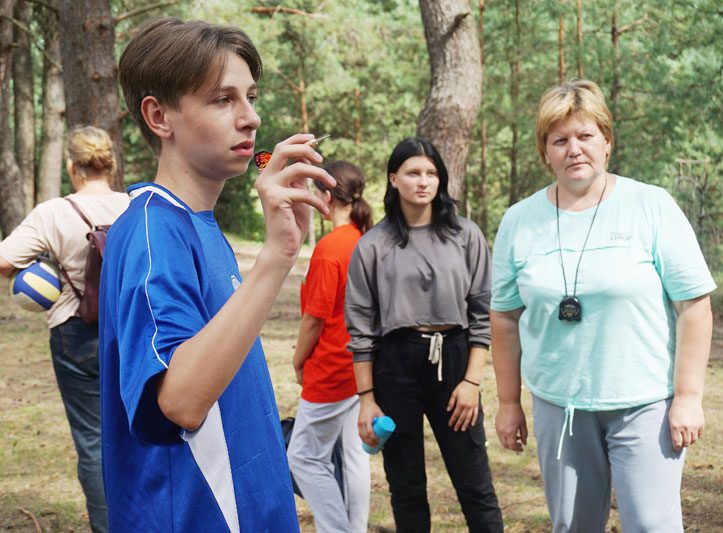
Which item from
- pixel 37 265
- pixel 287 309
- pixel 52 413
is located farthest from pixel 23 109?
pixel 37 265

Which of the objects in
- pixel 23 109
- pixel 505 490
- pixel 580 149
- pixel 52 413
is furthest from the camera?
pixel 23 109

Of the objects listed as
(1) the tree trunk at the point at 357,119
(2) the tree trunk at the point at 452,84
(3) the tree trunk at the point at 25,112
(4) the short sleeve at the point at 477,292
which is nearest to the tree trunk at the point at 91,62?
(2) the tree trunk at the point at 452,84

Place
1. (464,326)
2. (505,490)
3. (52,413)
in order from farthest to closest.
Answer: (52,413), (505,490), (464,326)

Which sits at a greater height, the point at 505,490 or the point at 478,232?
the point at 478,232

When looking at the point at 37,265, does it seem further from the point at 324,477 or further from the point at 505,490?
the point at 505,490

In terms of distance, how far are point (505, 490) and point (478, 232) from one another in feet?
6.47

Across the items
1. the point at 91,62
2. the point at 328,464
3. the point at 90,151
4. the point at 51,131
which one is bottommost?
the point at 328,464

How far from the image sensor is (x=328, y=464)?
4344 mm

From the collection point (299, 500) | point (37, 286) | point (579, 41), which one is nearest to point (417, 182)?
point (37, 286)

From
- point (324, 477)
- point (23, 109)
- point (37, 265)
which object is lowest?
point (324, 477)

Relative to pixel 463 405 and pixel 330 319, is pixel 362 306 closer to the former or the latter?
pixel 330 319

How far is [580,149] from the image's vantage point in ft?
9.89

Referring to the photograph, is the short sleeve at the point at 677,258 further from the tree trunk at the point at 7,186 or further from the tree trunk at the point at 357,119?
the tree trunk at the point at 357,119

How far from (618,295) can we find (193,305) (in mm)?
1834
